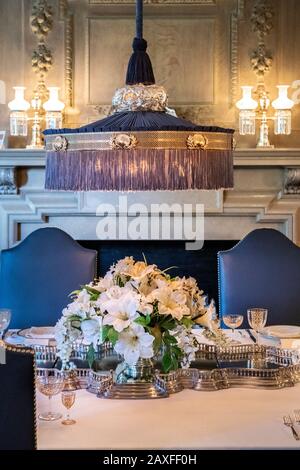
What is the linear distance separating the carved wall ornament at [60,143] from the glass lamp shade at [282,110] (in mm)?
2416

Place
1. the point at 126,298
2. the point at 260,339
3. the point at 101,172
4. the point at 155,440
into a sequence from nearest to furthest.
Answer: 1. the point at 155,440
2. the point at 126,298
3. the point at 101,172
4. the point at 260,339

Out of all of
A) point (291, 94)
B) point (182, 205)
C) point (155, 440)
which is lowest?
point (155, 440)

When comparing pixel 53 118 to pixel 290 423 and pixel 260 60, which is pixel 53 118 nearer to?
pixel 260 60

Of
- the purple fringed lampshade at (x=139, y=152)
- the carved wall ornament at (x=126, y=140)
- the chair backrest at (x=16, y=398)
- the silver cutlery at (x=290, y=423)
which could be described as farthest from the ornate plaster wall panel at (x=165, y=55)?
the chair backrest at (x=16, y=398)

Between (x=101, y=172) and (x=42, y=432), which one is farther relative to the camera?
(x=101, y=172)

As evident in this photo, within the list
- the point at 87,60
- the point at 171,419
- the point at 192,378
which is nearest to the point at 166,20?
the point at 87,60

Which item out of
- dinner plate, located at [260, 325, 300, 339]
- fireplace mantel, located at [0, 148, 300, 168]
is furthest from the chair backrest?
fireplace mantel, located at [0, 148, 300, 168]

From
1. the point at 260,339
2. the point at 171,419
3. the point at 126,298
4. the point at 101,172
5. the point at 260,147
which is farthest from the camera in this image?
the point at 260,147

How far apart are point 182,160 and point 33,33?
272 cm

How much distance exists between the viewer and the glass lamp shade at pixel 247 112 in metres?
4.22

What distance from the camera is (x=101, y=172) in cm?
203

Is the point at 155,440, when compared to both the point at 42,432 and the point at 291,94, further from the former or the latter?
the point at 291,94

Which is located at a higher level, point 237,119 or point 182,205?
point 237,119

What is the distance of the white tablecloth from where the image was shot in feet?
5.17
